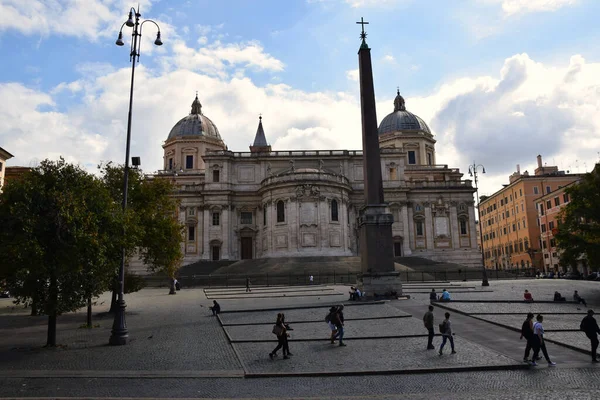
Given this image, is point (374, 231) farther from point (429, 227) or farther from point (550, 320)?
point (429, 227)

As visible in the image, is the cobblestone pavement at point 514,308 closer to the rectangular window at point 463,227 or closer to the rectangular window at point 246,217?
the rectangular window at point 463,227

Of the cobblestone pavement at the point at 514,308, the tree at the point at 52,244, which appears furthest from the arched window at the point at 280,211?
the tree at the point at 52,244

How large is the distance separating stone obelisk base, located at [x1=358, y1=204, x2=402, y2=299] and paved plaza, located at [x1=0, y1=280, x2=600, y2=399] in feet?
10.2

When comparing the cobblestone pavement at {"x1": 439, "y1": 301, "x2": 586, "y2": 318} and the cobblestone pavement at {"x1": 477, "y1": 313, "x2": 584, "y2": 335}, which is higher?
the cobblestone pavement at {"x1": 439, "y1": 301, "x2": 586, "y2": 318}

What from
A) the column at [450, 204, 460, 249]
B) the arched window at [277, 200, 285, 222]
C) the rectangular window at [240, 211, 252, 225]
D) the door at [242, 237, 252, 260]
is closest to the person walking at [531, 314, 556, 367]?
the arched window at [277, 200, 285, 222]

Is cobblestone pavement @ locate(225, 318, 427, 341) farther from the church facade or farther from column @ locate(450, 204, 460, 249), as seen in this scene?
column @ locate(450, 204, 460, 249)

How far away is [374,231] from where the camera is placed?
25.8 m

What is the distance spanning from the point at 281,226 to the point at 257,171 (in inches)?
409

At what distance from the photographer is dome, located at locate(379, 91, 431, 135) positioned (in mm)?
76938

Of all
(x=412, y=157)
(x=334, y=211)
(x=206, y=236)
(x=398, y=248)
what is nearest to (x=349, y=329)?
(x=334, y=211)

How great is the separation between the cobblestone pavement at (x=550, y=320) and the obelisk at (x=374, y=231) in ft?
21.9

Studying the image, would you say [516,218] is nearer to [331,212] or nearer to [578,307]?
[331,212]

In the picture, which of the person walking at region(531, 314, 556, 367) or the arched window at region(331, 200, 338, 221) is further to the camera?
the arched window at region(331, 200, 338, 221)

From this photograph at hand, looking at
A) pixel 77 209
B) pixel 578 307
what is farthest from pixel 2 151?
pixel 578 307
